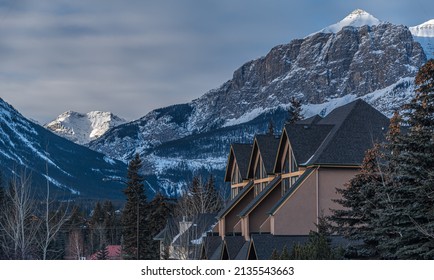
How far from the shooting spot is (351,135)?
121 feet

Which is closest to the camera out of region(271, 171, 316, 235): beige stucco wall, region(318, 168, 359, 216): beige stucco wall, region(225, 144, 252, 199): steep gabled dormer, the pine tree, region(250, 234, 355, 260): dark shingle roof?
the pine tree

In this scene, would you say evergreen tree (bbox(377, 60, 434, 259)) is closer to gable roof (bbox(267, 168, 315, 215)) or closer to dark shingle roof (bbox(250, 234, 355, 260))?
dark shingle roof (bbox(250, 234, 355, 260))

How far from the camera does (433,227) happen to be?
18078 mm

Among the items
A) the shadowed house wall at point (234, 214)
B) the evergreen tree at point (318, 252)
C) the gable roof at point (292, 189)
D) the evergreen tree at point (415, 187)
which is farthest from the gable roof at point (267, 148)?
the evergreen tree at point (415, 187)

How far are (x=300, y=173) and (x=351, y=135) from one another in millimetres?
3245

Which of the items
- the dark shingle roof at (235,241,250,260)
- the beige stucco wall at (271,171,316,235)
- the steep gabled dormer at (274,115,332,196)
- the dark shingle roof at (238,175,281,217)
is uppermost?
the steep gabled dormer at (274,115,332,196)

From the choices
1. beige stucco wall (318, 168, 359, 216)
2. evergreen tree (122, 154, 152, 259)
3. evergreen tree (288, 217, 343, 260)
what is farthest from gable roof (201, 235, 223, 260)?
evergreen tree (288, 217, 343, 260)

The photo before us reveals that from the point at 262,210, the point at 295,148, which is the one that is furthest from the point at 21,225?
the point at 262,210

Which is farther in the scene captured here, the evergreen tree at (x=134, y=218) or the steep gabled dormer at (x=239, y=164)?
the evergreen tree at (x=134, y=218)

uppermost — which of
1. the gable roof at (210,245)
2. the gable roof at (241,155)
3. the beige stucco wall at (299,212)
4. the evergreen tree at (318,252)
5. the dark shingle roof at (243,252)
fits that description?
the gable roof at (241,155)

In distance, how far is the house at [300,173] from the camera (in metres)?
34.5

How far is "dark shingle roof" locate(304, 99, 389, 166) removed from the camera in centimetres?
3506

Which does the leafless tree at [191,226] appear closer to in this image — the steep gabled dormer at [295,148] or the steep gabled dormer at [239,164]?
the steep gabled dormer at [239,164]
